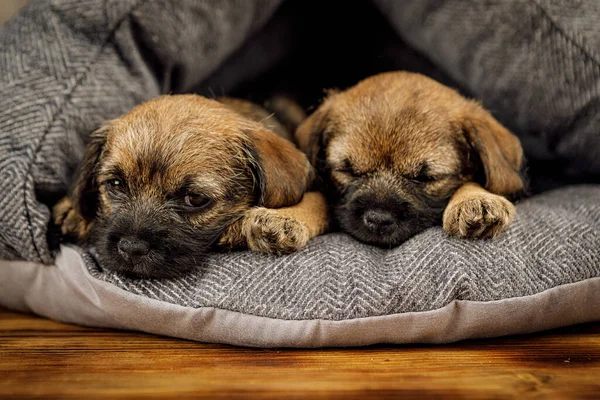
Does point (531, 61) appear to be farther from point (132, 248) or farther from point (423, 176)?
point (132, 248)

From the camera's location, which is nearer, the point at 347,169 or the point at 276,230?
the point at 276,230

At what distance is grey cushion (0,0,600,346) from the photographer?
1.94 meters

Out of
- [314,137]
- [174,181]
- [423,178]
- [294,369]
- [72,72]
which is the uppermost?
[72,72]

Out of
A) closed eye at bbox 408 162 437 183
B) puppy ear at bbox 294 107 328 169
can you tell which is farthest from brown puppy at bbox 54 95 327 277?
closed eye at bbox 408 162 437 183

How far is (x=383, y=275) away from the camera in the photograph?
6.60 ft

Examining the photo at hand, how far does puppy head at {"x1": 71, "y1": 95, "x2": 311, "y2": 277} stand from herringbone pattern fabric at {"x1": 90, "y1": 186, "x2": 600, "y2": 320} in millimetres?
112

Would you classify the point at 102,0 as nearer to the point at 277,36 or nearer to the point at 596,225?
the point at 277,36

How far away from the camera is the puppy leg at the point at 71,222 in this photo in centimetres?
240

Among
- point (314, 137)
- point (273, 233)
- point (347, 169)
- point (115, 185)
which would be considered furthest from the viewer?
point (314, 137)

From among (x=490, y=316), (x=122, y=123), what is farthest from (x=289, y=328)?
(x=122, y=123)

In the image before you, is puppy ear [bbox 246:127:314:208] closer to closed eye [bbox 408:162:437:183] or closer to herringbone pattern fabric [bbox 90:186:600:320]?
herringbone pattern fabric [bbox 90:186:600:320]

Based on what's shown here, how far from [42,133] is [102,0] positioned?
0.67 meters

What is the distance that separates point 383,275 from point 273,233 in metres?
0.42

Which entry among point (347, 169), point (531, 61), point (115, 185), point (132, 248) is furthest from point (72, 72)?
point (531, 61)
